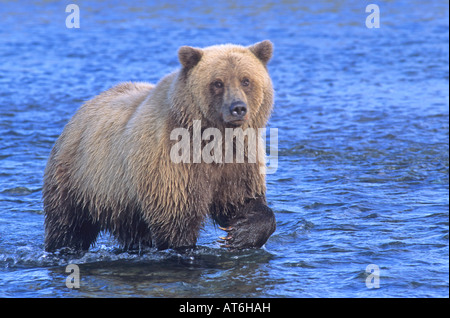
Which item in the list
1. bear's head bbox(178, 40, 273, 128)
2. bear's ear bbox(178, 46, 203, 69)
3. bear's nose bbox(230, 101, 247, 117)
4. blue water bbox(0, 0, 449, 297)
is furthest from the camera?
blue water bbox(0, 0, 449, 297)

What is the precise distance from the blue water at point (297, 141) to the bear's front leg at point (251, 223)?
22cm

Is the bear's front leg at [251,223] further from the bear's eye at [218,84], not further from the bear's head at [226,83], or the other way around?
the bear's eye at [218,84]

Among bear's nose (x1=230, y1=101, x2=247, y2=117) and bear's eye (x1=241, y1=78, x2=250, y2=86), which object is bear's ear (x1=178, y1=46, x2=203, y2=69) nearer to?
bear's eye (x1=241, y1=78, x2=250, y2=86)

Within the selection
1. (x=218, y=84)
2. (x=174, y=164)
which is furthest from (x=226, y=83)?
(x=174, y=164)

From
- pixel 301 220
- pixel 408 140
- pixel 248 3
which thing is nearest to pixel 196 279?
pixel 301 220

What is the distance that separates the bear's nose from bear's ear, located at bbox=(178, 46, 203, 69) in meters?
0.57

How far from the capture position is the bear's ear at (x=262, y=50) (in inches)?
250

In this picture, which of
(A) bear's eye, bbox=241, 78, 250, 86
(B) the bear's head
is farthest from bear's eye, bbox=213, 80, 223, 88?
(A) bear's eye, bbox=241, 78, 250, 86

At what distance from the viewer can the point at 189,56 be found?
620 centimetres

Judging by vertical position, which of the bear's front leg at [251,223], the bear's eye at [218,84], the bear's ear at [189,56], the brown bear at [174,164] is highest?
the bear's ear at [189,56]

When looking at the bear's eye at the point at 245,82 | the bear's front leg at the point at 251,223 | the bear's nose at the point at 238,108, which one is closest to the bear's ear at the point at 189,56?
the bear's eye at the point at 245,82

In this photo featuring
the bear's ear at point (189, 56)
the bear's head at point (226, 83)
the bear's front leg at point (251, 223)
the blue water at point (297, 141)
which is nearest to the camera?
the bear's head at point (226, 83)

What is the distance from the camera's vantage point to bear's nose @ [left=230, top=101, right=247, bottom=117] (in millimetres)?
5883
